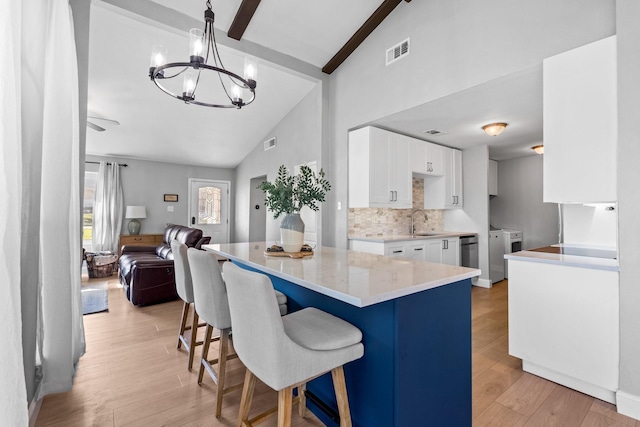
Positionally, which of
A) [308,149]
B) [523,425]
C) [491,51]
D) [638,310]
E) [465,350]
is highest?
[491,51]

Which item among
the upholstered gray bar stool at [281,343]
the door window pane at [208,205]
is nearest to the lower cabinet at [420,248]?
the upholstered gray bar stool at [281,343]

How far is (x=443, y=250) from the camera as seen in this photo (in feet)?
15.0

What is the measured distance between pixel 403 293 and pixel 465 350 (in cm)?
72

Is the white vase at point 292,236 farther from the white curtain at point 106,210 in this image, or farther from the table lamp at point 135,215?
the white curtain at point 106,210

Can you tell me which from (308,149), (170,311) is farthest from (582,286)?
(170,311)

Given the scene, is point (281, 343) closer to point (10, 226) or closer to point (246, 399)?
point (246, 399)

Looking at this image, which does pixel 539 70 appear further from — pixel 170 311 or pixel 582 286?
pixel 170 311

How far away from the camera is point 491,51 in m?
2.69

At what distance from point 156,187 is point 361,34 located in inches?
222

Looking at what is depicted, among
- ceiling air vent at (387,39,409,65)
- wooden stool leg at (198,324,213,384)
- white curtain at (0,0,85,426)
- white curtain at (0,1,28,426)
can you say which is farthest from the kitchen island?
ceiling air vent at (387,39,409,65)

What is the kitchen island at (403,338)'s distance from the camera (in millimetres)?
1302

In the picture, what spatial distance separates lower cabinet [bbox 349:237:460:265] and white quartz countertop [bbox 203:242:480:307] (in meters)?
1.88

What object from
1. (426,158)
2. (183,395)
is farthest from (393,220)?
(183,395)

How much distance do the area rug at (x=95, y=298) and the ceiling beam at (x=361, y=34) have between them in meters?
4.49
